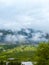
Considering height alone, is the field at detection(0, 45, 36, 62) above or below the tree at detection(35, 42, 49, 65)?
above

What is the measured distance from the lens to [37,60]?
35.2 metres

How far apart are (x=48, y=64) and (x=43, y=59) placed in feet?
12.7

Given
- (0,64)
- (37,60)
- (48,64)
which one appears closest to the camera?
(48,64)

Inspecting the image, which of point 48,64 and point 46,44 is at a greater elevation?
point 46,44

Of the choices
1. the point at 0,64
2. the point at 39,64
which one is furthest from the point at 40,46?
the point at 0,64

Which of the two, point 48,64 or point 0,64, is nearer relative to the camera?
point 48,64

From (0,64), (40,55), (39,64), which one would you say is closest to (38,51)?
(40,55)

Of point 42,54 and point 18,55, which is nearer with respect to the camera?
point 42,54

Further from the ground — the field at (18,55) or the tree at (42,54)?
the field at (18,55)

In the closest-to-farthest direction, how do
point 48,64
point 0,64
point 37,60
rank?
point 48,64 → point 37,60 → point 0,64

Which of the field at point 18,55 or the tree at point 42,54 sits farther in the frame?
the field at point 18,55

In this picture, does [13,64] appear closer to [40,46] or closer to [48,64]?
[40,46]

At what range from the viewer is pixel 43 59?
116 feet

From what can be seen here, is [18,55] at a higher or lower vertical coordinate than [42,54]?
higher
